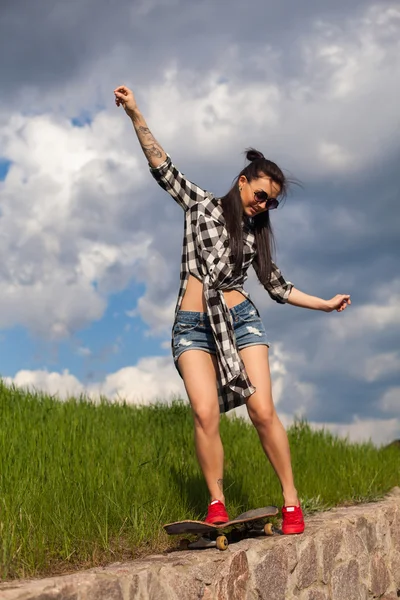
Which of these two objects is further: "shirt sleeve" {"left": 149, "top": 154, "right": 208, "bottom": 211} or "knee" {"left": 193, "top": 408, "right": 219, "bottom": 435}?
"shirt sleeve" {"left": 149, "top": 154, "right": 208, "bottom": 211}

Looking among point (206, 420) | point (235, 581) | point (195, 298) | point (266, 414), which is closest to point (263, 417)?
point (266, 414)

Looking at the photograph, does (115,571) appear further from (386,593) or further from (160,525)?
(386,593)

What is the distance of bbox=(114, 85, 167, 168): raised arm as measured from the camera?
4.93 meters

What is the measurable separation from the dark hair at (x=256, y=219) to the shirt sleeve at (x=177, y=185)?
194 mm

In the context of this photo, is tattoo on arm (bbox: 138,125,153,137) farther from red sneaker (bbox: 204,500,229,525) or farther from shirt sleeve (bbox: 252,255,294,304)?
red sneaker (bbox: 204,500,229,525)

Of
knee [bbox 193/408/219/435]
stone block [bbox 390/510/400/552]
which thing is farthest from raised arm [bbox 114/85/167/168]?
stone block [bbox 390/510/400/552]

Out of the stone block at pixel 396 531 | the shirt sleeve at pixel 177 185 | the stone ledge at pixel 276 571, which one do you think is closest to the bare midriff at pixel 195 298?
the shirt sleeve at pixel 177 185

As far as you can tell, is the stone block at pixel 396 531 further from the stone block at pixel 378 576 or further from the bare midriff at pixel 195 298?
the bare midriff at pixel 195 298

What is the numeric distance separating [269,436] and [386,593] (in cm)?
297

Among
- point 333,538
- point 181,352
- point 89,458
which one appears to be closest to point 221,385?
point 181,352

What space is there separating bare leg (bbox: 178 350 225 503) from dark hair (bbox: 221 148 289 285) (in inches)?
26.2

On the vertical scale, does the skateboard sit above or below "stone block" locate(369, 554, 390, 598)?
above

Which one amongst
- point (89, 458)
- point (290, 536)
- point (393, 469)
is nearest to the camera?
point (290, 536)

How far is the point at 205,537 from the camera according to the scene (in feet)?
15.8
